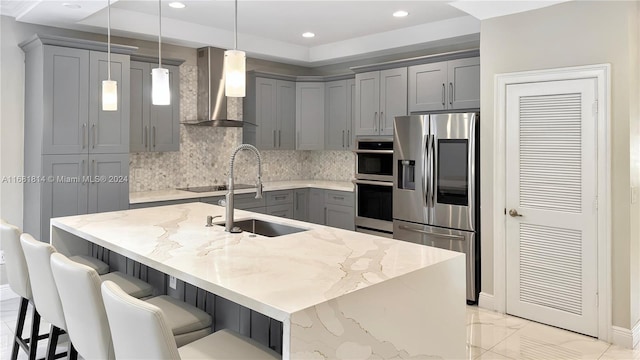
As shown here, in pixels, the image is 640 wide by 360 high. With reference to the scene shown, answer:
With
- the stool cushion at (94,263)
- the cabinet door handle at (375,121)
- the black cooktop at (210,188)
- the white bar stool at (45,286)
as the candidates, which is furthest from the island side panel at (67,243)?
the cabinet door handle at (375,121)

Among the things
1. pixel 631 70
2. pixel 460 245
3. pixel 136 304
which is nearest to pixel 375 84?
pixel 460 245

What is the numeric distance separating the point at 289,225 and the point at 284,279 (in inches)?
48.6

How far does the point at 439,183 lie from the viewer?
4.39 metres

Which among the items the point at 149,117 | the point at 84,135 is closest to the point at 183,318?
the point at 84,135

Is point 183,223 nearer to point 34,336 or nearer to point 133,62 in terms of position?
point 34,336

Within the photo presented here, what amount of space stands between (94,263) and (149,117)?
7.28ft

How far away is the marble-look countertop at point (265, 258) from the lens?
5.51 feet

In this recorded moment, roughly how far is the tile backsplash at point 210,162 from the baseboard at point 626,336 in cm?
364

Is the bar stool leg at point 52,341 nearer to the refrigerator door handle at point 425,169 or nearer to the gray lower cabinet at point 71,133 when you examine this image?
the gray lower cabinet at point 71,133

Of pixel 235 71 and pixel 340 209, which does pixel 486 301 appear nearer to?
pixel 340 209

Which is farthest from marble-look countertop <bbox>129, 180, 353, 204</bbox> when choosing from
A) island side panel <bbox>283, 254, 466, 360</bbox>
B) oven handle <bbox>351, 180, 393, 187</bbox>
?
island side panel <bbox>283, 254, 466, 360</bbox>

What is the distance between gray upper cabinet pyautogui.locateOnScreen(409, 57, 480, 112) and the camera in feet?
14.7

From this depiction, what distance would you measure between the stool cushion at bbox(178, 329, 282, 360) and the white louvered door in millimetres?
2756

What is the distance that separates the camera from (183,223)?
3029 mm
